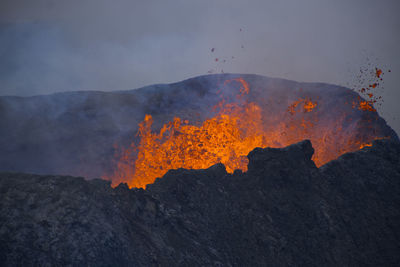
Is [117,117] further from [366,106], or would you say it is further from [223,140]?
[366,106]

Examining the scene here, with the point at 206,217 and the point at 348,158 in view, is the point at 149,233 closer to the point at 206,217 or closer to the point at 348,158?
the point at 206,217

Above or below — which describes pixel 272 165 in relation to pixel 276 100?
below

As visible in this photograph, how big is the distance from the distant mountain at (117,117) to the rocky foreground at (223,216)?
336 inches

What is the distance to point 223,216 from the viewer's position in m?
10.6

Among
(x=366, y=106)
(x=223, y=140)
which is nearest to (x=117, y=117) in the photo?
(x=223, y=140)

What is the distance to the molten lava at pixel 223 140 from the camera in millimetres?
19438

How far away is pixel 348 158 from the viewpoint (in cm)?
1312

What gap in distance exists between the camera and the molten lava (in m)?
19.4

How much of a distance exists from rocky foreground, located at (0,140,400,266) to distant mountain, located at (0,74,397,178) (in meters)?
8.54

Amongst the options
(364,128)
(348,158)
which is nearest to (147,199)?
(348,158)

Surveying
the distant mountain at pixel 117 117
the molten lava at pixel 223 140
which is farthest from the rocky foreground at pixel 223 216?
the distant mountain at pixel 117 117

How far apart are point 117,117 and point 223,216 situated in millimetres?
18524

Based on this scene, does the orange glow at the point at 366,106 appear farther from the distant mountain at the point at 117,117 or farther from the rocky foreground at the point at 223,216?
the rocky foreground at the point at 223,216

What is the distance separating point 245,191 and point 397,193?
5.61 meters
